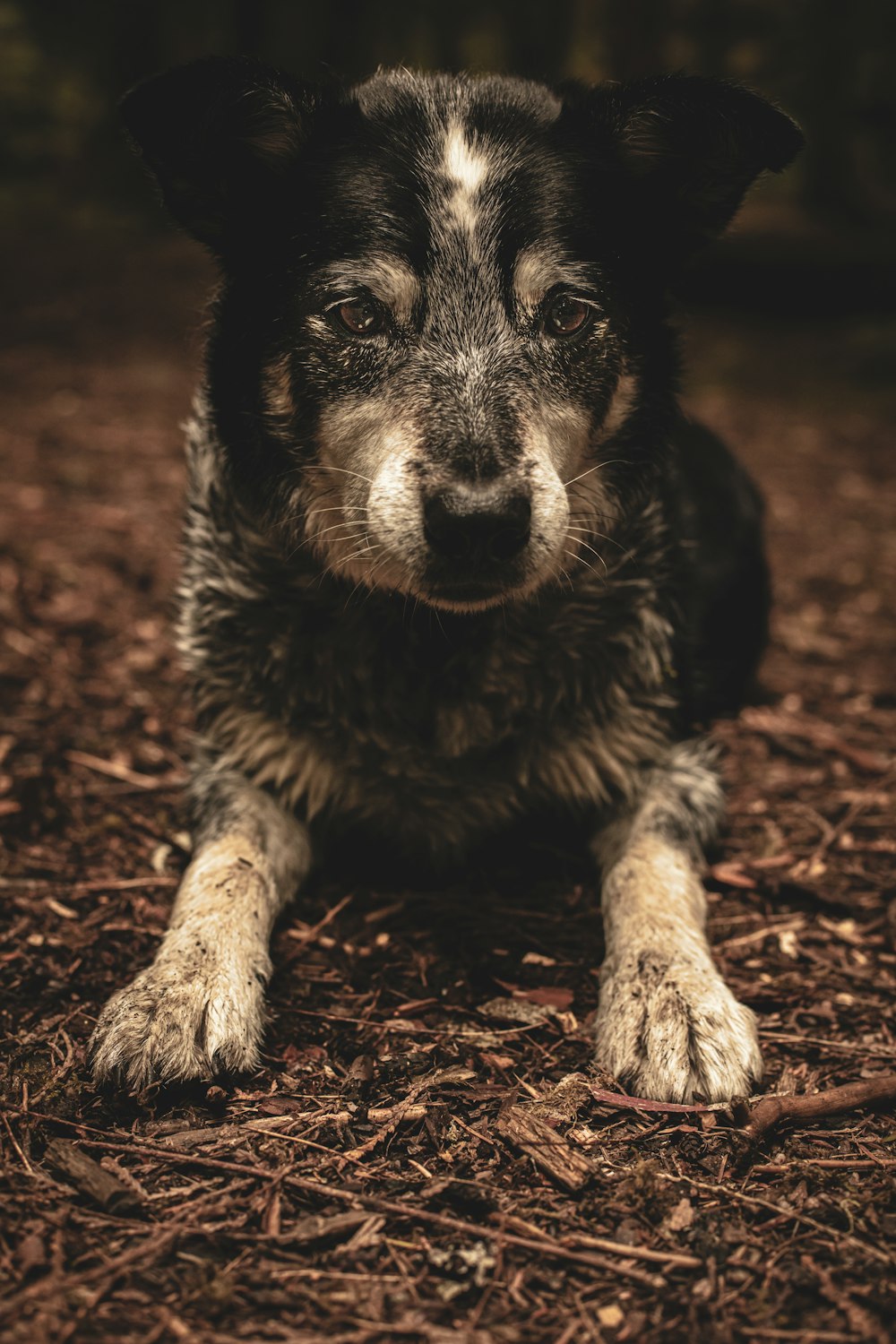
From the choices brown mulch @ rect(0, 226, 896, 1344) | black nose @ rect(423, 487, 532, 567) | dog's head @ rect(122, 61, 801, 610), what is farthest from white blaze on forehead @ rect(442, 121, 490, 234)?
brown mulch @ rect(0, 226, 896, 1344)

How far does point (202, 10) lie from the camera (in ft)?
44.4

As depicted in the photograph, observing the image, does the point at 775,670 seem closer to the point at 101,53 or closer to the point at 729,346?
the point at 729,346

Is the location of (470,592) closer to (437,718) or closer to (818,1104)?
(437,718)

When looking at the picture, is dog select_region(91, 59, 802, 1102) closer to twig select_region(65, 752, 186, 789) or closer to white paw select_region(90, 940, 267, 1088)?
white paw select_region(90, 940, 267, 1088)

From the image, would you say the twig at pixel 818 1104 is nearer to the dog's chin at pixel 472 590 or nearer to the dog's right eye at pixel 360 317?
the dog's chin at pixel 472 590

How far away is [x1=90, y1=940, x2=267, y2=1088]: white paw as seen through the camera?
2457mm

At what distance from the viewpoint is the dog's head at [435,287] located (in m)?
2.78

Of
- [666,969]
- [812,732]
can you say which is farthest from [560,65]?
[666,969]

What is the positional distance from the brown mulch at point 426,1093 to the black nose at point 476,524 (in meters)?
1.11

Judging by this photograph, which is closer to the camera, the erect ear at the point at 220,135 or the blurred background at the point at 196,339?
the erect ear at the point at 220,135

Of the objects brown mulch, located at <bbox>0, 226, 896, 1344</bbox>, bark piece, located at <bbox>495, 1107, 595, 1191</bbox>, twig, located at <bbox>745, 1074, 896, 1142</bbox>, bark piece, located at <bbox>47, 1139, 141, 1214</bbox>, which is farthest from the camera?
twig, located at <bbox>745, 1074, 896, 1142</bbox>

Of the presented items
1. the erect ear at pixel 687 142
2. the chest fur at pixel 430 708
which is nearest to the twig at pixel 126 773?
the chest fur at pixel 430 708

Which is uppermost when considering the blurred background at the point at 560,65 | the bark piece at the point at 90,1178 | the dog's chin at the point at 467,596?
the blurred background at the point at 560,65

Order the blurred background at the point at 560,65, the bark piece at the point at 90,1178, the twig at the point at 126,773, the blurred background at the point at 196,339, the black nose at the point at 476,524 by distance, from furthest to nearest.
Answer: the blurred background at the point at 560,65, the blurred background at the point at 196,339, the twig at the point at 126,773, the black nose at the point at 476,524, the bark piece at the point at 90,1178
